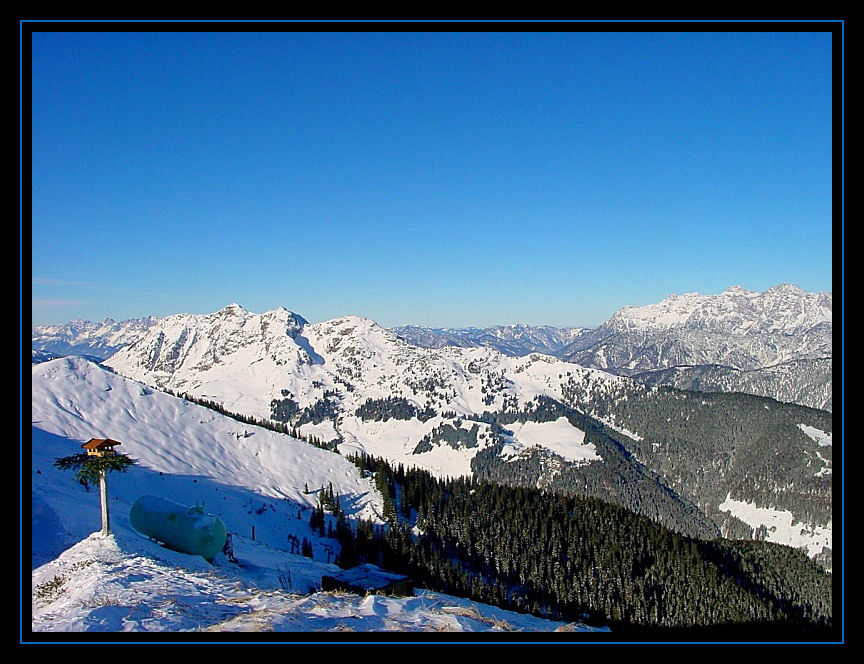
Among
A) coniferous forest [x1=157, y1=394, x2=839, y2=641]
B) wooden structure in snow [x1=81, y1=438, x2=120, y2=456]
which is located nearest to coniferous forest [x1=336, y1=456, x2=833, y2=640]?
coniferous forest [x1=157, y1=394, x2=839, y2=641]

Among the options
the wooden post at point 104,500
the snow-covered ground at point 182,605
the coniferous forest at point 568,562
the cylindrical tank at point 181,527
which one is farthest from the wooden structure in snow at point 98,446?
the coniferous forest at point 568,562

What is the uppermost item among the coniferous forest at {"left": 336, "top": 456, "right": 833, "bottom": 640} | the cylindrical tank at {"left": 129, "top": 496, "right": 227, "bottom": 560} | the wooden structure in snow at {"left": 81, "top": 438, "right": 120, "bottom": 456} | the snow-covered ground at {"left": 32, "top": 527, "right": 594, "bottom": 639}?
the wooden structure in snow at {"left": 81, "top": 438, "right": 120, "bottom": 456}

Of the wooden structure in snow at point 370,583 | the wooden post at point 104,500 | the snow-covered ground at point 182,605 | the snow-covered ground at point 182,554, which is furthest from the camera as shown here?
the wooden structure in snow at point 370,583

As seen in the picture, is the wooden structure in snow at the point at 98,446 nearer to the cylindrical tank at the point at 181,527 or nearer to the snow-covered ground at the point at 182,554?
the snow-covered ground at the point at 182,554

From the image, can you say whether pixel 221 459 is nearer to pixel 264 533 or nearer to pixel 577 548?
pixel 264 533

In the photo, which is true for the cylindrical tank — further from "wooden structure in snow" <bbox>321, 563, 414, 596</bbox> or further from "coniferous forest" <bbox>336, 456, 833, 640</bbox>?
"coniferous forest" <bbox>336, 456, 833, 640</bbox>

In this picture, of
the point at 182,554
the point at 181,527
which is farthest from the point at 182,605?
the point at 181,527
